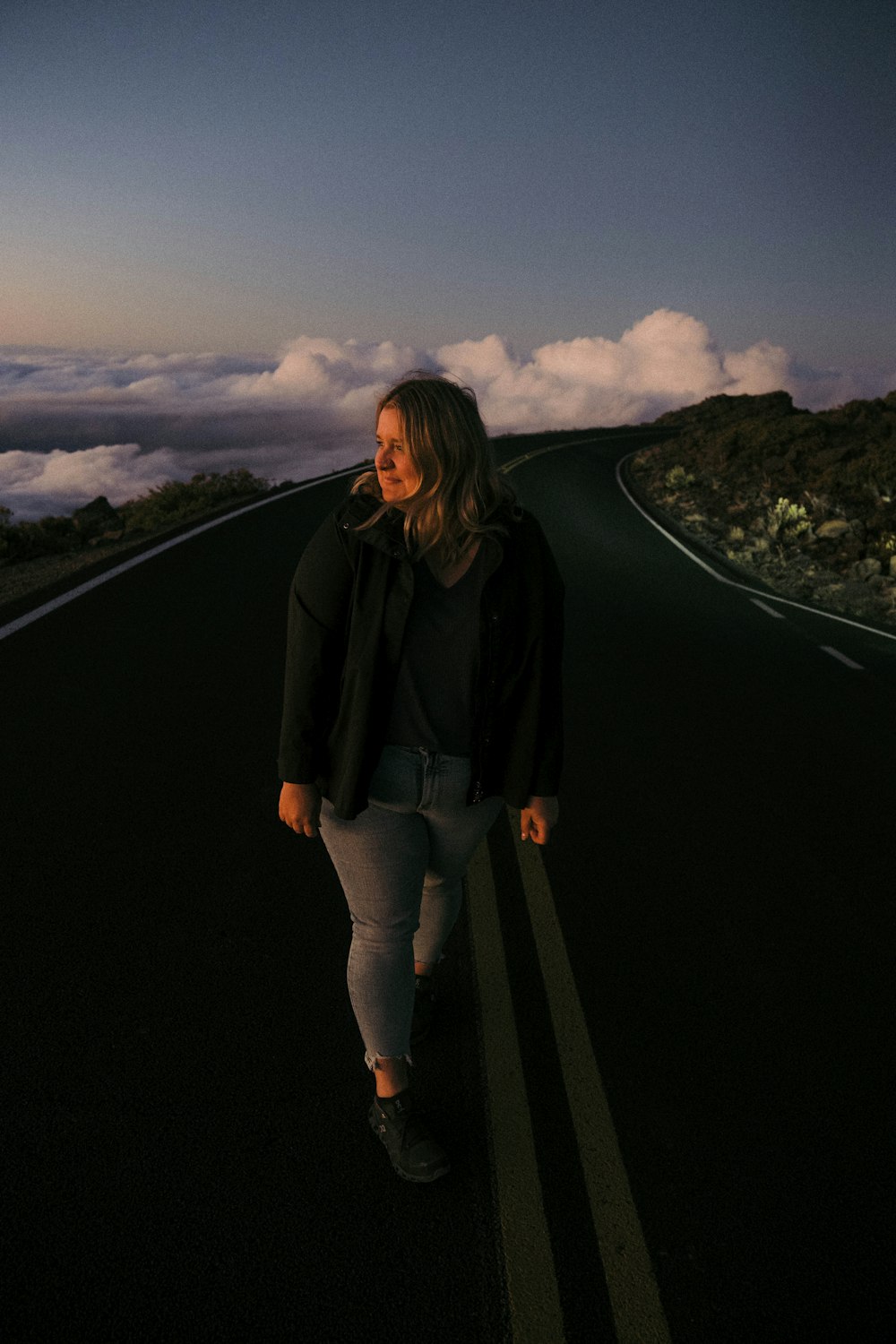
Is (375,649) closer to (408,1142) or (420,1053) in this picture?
A: (408,1142)

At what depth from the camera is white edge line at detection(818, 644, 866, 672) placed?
9.38 meters

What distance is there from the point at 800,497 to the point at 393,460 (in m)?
22.9

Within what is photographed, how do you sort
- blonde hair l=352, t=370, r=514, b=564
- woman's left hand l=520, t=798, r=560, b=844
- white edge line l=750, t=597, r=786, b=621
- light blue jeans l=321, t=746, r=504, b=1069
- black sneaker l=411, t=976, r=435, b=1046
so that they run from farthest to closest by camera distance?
white edge line l=750, t=597, r=786, b=621
black sneaker l=411, t=976, r=435, b=1046
woman's left hand l=520, t=798, r=560, b=844
light blue jeans l=321, t=746, r=504, b=1069
blonde hair l=352, t=370, r=514, b=564

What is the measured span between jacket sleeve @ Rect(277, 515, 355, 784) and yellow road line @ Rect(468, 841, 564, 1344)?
1.44 m

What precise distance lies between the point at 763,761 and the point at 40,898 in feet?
15.6

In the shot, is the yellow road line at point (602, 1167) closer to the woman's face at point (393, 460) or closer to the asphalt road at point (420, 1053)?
the asphalt road at point (420, 1053)

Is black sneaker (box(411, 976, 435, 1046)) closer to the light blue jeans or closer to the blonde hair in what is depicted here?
the light blue jeans

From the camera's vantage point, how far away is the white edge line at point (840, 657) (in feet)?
30.8

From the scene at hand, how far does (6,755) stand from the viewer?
5.54 m

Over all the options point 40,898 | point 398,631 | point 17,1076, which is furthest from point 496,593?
point 40,898

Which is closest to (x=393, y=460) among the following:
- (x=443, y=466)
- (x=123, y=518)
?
(x=443, y=466)

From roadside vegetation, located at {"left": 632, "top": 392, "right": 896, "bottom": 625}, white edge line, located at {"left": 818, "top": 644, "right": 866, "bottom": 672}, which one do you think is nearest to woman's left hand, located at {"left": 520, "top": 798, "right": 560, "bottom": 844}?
white edge line, located at {"left": 818, "top": 644, "right": 866, "bottom": 672}

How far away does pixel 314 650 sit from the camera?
238cm

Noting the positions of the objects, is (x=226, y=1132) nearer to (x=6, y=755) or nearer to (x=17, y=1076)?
(x=17, y=1076)
